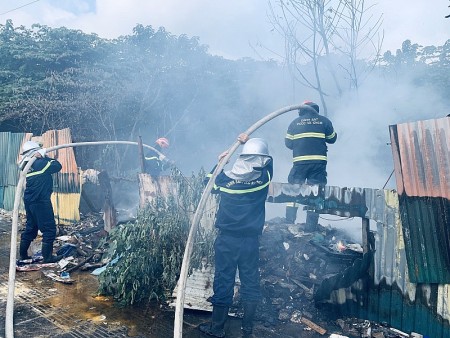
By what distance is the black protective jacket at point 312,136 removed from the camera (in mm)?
5754

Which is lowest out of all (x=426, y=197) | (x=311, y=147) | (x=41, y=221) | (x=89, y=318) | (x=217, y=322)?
(x=89, y=318)

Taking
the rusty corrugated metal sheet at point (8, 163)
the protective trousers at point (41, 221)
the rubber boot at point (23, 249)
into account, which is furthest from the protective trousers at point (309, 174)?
the rusty corrugated metal sheet at point (8, 163)

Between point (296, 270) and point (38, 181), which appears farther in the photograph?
point (38, 181)

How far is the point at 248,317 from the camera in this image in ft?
13.1

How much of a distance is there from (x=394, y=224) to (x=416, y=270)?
473mm

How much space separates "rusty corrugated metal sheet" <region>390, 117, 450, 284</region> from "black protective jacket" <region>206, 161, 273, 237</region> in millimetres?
1396

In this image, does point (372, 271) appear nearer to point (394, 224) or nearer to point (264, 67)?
point (394, 224)

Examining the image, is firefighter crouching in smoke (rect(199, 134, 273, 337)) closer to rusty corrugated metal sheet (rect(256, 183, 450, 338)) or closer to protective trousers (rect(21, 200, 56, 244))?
rusty corrugated metal sheet (rect(256, 183, 450, 338))

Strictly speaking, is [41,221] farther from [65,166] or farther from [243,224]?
[243,224]

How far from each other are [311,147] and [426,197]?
2.27m

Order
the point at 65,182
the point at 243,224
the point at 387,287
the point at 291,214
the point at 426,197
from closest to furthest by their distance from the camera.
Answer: the point at 426,197
the point at 387,287
the point at 243,224
the point at 291,214
the point at 65,182

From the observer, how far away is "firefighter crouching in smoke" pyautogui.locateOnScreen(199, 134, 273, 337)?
4.09 meters

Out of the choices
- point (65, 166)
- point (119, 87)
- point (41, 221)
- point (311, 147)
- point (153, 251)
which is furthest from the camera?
point (119, 87)

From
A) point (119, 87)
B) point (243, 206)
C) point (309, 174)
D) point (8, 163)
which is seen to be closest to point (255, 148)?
point (243, 206)
